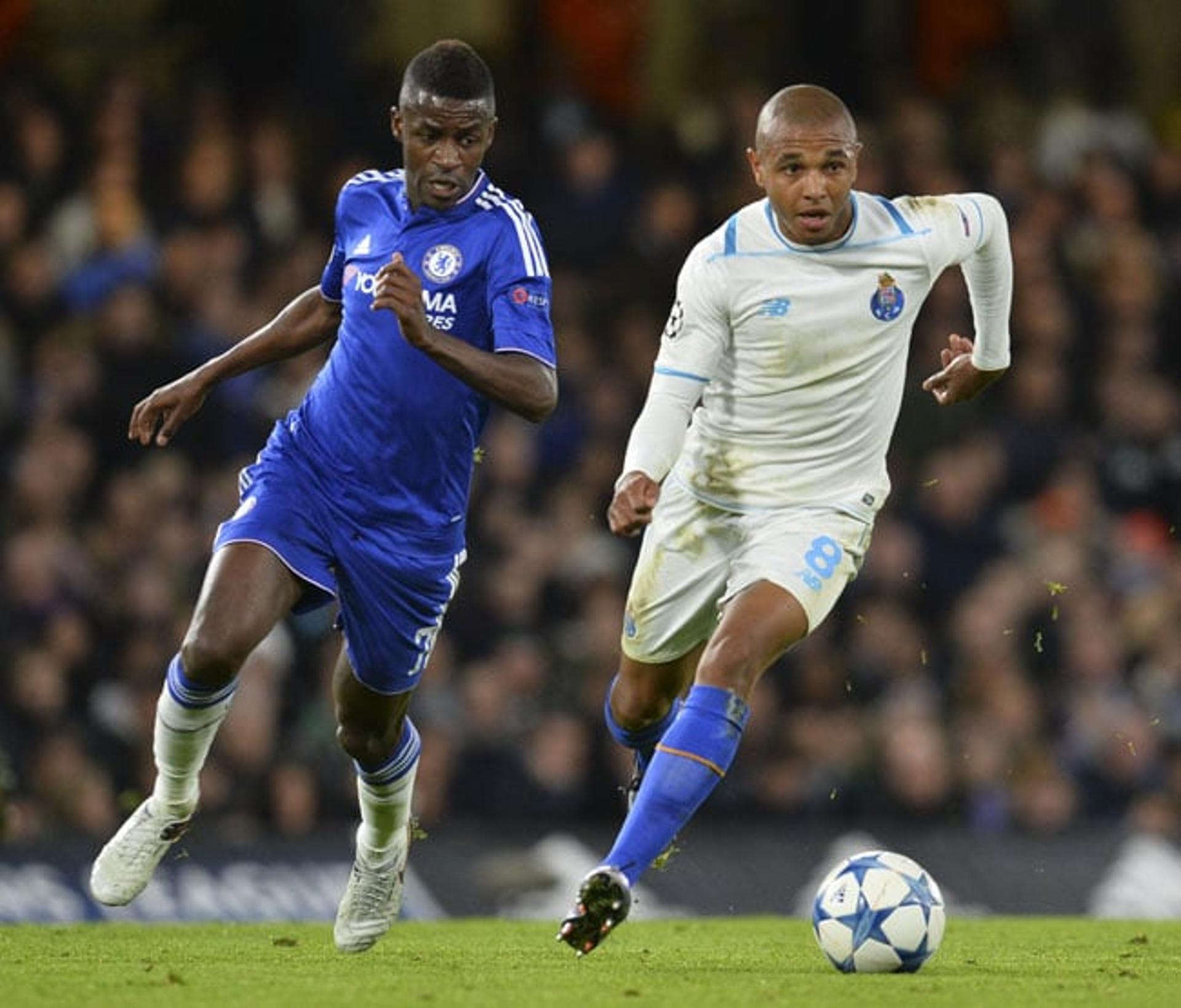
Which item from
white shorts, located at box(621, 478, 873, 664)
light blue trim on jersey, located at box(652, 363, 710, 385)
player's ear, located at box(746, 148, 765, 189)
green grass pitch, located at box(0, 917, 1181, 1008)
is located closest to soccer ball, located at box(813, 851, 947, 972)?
green grass pitch, located at box(0, 917, 1181, 1008)

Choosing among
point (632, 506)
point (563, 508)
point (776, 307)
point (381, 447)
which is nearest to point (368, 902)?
point (381, 447)

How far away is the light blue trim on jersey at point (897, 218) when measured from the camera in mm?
7840

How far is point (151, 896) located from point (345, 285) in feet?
13.3

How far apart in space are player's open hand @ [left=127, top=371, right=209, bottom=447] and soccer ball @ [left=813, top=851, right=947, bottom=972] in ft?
8.36

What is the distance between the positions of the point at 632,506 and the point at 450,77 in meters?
1.52

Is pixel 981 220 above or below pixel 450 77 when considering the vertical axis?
below

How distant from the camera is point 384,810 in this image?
27.4 feet

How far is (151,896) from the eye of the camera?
430 inches

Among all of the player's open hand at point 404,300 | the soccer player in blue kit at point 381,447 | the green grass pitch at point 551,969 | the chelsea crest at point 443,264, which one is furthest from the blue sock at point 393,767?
the player's open hand at point 404,300

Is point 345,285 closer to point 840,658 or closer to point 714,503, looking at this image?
point 714,503

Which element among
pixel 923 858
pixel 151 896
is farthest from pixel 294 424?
pixel 923 858

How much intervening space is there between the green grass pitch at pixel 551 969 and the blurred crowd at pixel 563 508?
2.42 metres

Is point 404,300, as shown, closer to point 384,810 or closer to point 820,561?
point 820,561

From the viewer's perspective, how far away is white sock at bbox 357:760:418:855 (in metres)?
8.33
